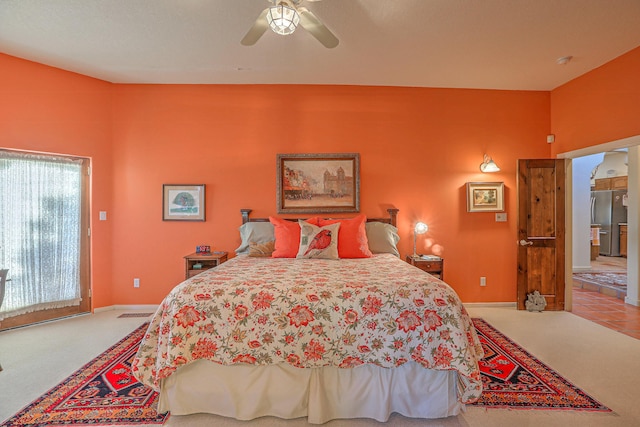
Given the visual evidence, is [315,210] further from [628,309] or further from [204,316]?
[628,309]

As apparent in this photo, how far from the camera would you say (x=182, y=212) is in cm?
403

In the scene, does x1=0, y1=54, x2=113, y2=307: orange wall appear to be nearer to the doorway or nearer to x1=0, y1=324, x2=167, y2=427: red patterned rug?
x1=0, y1=324, x2=167, y2=427: red patterned rug

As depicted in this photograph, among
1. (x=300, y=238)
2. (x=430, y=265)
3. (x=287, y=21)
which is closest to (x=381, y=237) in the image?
(x=430, y=265)

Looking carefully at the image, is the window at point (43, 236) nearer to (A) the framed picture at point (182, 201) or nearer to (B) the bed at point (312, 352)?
(A) the framed picture at point (182, 201)

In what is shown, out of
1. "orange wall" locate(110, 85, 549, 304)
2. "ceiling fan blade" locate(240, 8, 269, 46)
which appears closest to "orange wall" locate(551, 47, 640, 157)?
"orange wall" locate(110, 85, 549, 304)

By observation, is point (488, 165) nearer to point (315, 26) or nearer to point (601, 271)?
point (315, 26)

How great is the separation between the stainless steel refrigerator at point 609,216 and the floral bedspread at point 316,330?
8.57 m

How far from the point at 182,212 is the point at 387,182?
2850 millimetres

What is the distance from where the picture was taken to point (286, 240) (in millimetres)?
3377

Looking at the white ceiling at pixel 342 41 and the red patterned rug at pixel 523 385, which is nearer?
the red patterned rug at pixel 523 385

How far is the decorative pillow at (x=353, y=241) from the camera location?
10.7ft

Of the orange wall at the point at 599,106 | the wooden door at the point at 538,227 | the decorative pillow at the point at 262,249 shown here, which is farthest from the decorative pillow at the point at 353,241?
the orange wall at the point at 599,106

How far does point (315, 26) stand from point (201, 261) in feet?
9.96

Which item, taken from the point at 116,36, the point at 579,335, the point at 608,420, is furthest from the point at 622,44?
the point at 116,36
